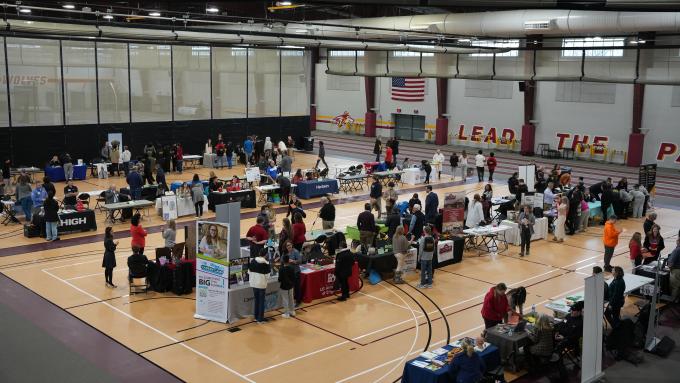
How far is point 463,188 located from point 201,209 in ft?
41.5

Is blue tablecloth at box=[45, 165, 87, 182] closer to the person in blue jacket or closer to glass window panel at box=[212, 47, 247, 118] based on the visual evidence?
glass window panel at box=[212, 47, 247, 118]

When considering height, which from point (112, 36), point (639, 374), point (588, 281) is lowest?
point (639, 374)

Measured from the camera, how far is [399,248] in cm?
1662

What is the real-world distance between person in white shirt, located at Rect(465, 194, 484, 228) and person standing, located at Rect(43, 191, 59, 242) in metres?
12.6

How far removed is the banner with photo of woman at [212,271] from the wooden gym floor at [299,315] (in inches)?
11.0

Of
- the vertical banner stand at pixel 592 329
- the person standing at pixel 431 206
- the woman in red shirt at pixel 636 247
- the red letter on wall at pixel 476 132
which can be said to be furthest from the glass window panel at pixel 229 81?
the vertical banner stand at pixel 592 329

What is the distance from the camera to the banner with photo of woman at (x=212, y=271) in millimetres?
13492

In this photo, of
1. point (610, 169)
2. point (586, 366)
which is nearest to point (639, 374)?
point (586, 366)

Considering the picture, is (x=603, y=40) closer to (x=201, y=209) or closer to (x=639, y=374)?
(x=201, y=209)

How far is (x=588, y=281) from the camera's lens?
35.0ft

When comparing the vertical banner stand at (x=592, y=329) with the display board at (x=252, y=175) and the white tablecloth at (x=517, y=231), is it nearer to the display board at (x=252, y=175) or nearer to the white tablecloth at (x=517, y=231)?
the white tablecloth at (x=517, y=231)

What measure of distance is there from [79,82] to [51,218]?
15629 millimetres

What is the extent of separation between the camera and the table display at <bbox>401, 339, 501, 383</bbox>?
9961mm

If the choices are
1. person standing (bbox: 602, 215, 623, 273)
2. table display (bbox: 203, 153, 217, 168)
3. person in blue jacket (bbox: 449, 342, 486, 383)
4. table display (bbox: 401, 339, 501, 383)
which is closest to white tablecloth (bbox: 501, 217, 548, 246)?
person standing (bbox: 602, 215, 623, 273)
